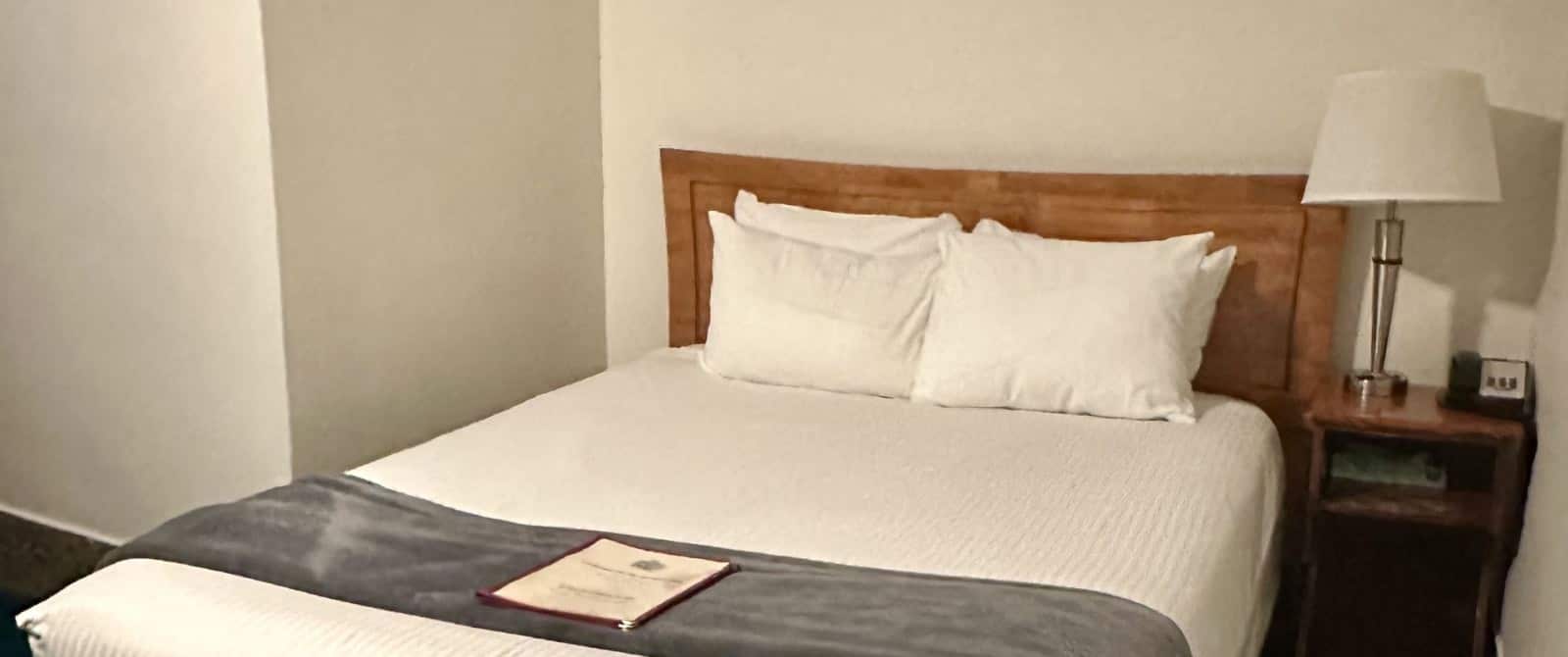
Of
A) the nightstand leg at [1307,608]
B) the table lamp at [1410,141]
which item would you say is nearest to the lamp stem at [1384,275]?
the table lamp at [1410,141]

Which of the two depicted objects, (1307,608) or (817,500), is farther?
(1307,608)

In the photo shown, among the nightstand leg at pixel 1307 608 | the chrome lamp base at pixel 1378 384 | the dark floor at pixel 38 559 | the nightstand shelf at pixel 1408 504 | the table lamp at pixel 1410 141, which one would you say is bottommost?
the dark floor at pixel 38 559

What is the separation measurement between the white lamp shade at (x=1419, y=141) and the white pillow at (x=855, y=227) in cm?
85

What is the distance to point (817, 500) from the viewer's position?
2098 millimetres

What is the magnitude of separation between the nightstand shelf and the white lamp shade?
1.82ft

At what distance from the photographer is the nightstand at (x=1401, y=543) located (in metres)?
2.44

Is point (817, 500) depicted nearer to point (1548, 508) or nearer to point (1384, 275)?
point (1548, 508)

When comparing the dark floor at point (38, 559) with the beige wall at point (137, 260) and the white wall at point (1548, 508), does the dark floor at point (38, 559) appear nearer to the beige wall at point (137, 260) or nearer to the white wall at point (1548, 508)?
the beige wall at point (137, 260)

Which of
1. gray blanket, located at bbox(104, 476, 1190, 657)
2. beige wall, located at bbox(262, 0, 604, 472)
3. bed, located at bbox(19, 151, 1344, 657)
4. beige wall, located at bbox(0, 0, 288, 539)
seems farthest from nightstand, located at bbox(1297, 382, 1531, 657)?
beige wall, located at bbox(0, 0, 288, 539)

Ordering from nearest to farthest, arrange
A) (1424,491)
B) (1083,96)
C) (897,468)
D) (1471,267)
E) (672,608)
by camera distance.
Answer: (672,608) < (897,468) < (1424,491) < (1471,267) < (1083,96)

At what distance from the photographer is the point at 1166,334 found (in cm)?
261

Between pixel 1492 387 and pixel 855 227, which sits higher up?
pixel 855 227

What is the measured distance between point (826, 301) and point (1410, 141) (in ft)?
3.84

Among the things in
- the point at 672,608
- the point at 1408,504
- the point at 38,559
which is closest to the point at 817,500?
the point at 672,608
